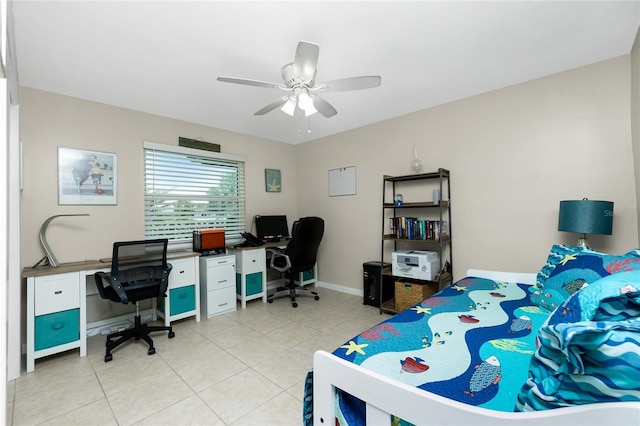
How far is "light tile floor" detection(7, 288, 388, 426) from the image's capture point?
68.2 inches

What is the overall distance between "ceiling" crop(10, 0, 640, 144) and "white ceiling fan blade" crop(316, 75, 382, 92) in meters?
0.30

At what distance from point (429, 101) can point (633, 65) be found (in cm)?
155

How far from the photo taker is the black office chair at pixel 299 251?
351 centimetres

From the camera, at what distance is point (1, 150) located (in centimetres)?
92

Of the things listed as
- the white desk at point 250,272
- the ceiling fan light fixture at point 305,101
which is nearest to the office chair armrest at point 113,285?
the white desk at point 250,272

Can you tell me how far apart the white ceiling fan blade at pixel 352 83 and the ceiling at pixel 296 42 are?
11.7 inches

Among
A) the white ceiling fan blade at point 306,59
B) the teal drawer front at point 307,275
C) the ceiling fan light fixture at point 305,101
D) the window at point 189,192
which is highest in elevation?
the white ceiling fan blade at point 306,59

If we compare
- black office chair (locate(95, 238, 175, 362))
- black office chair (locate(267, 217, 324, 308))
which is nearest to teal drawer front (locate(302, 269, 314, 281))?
black office chair (locate(267, 217, 324, 308))

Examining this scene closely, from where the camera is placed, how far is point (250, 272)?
146 inches

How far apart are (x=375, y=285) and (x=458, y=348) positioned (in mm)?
2306

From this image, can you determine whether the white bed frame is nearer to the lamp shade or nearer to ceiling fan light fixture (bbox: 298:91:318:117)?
ceiling fan light fixture (bbox: 298:91:318:117)

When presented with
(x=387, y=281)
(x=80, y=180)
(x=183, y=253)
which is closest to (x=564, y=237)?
(x=387, y=281)

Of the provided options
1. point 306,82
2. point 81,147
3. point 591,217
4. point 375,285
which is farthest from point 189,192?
point 591,217

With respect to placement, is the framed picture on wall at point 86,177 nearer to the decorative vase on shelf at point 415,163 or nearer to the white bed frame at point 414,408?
the white bed frame at point 414,408
